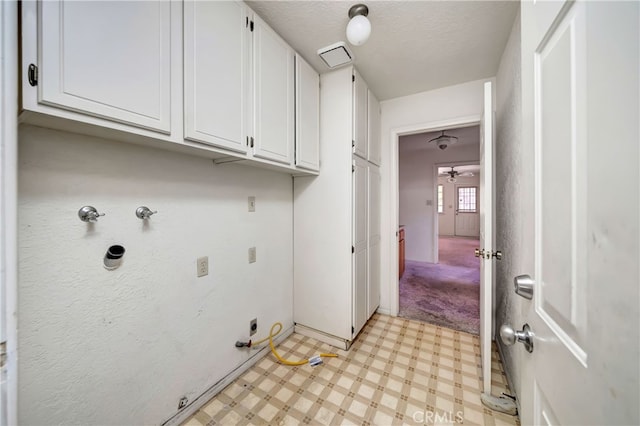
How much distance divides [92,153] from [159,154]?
276 mm

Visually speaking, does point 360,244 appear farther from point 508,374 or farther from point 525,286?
point 525,286

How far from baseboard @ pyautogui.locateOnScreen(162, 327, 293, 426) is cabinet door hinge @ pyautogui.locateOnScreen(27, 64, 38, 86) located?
1.65m

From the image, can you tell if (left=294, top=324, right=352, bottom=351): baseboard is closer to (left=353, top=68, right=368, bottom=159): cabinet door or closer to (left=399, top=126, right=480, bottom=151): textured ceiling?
(left=353, top=68, right=368, bottom=159): cabinet door

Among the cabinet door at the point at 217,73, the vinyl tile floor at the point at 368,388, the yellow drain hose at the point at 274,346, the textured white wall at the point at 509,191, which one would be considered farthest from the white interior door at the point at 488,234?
the cabinet door at the point at 217,73

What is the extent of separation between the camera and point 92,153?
3.34 ft

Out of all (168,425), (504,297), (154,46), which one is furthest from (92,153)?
(504,297)

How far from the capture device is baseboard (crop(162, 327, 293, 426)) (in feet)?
4.33

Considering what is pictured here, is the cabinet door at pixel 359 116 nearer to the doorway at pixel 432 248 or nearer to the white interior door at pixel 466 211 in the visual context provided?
the doorway at pixel 432 248

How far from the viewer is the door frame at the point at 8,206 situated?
0.54m

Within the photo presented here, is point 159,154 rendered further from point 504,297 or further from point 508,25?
point 504,297

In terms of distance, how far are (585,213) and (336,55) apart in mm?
1901

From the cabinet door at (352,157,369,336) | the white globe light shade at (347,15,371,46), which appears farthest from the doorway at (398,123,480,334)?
the white globe light shade at (347,15,371,46)

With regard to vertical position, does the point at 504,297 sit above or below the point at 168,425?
above

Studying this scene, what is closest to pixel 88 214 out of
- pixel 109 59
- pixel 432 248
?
pixel 109 59
